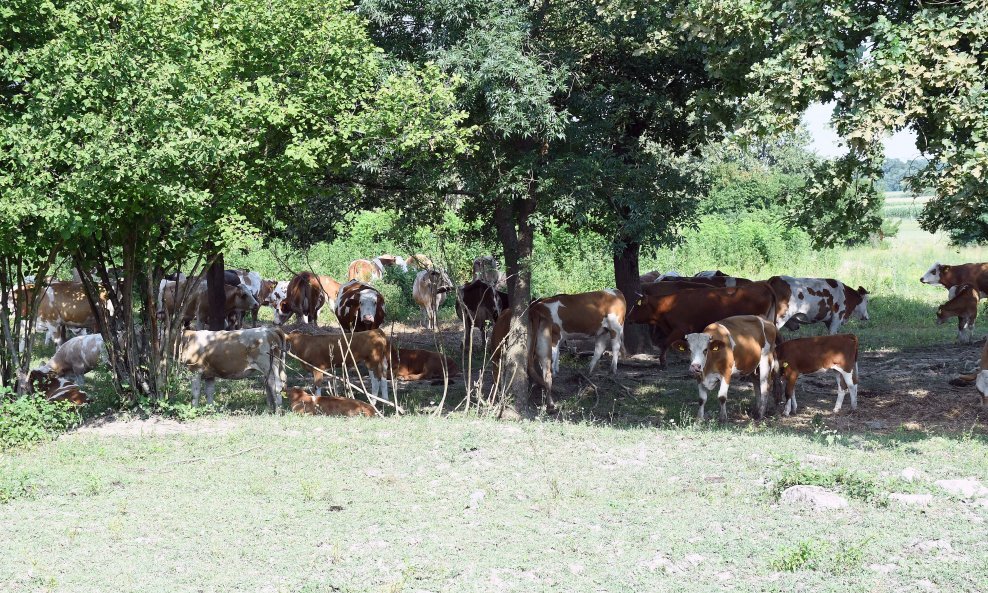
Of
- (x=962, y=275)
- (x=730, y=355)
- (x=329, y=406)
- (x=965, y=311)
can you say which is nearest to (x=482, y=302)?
(x=730, y=355)

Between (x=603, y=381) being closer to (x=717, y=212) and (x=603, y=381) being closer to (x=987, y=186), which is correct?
(x=987, y=186)

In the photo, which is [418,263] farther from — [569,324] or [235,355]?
[569,324]

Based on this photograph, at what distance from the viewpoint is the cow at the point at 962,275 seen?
72.0ft

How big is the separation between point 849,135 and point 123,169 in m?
7.54

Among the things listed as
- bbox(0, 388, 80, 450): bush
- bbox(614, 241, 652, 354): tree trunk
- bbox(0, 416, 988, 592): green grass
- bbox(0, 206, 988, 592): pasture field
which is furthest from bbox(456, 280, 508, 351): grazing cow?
bbox(0, 388, 80, 450): bush

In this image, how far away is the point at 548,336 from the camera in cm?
1578

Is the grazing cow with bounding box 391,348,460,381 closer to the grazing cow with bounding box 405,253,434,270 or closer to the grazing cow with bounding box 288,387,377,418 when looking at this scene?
the grazing cow with bounding box 405,253,434,270

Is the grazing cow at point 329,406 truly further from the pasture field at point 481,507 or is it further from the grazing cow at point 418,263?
the grazing cow at point 418,263

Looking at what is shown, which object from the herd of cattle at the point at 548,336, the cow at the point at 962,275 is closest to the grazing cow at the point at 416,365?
the herd of cattle at the point at 548,336

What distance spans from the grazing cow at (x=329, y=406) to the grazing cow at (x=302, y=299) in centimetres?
1007

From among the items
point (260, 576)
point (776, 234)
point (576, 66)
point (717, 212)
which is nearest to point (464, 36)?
point (576, 66)

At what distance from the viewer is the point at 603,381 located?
16.3 meters

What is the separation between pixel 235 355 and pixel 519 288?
4.12 metres

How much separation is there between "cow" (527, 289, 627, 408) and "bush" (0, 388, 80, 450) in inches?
263
